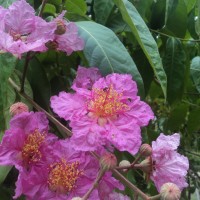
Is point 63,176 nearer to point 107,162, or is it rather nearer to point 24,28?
point 107,162

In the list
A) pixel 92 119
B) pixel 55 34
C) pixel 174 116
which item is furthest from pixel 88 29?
pixel 174 116

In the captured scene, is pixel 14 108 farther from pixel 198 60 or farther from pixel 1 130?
pixel 198 60

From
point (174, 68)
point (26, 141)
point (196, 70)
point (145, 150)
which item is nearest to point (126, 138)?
point (145, 150)

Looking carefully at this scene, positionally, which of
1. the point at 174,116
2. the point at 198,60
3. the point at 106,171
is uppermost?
the point at 106,171

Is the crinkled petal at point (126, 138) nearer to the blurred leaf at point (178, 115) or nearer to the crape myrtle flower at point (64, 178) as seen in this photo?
the crape myrtle flower at point (64, 178)

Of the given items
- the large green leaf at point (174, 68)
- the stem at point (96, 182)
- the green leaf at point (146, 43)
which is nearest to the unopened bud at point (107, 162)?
the stem at point (96, 182)

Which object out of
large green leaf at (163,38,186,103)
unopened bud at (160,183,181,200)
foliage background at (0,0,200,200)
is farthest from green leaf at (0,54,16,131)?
large green leaf at (163,38,186,103)
